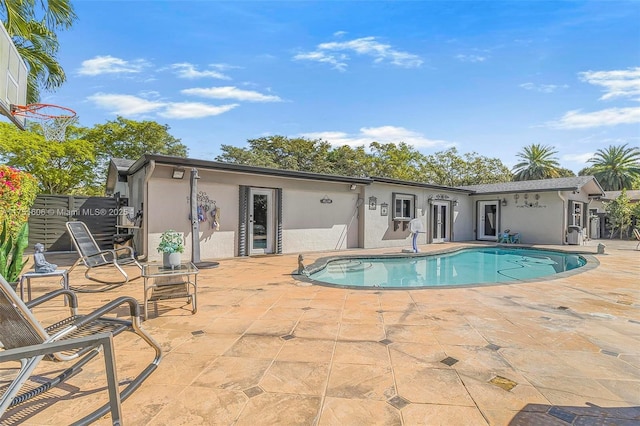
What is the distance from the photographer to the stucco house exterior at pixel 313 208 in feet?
27.1

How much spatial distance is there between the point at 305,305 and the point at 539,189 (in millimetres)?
13134

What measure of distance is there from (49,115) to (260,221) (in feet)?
18.5

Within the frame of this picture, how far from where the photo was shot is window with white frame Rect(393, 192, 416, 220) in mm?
12898

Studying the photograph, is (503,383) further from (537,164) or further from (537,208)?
(537,164)

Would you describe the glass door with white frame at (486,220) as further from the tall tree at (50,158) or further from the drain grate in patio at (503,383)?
the tall tree at (50,158)

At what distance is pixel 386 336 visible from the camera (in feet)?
10.9

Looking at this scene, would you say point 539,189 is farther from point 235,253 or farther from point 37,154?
point 37,154

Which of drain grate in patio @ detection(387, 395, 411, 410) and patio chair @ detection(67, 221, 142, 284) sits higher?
patio chair @ detection(67, 221, 142, 284)

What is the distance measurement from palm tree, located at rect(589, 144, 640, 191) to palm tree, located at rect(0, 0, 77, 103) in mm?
38487

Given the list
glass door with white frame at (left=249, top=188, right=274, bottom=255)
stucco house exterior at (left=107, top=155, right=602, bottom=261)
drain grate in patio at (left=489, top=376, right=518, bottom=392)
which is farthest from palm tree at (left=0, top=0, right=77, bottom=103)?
drain grate in patio at (left=489, top=376, right=518, bottom=392)

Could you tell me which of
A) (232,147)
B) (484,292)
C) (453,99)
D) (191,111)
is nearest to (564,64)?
(453,99)

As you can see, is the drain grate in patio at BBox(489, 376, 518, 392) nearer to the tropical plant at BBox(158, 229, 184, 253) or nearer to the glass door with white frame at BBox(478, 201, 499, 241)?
the tropical plant at BBox(158, 229, 184, 253)

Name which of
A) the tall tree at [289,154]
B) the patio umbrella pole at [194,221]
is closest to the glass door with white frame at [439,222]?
the patio umbrella pole at [194,221]

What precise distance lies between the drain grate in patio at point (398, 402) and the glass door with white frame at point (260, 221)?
305 inches
